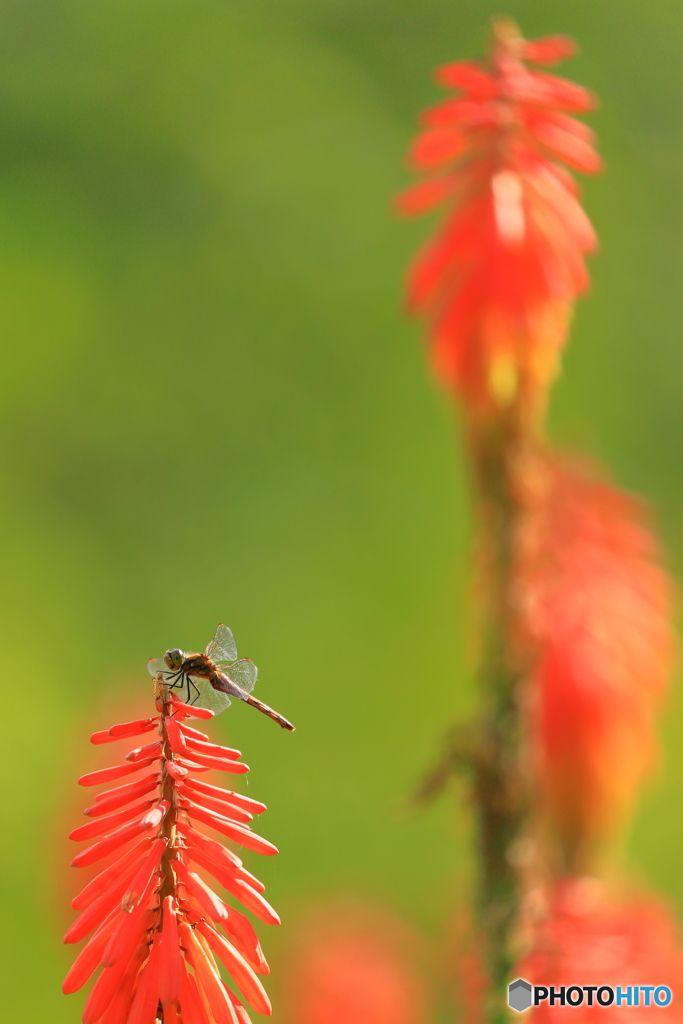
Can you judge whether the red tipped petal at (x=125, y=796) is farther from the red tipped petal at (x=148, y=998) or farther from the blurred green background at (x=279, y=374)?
the blurred green background at (x=279, y=374)

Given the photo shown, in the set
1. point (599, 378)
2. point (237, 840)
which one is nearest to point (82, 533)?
point (599, 378)

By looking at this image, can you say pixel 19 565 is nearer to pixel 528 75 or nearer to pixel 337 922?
pixel 337 922

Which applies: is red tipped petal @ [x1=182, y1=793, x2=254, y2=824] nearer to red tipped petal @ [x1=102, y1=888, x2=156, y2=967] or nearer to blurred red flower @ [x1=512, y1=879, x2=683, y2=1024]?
red tipped petal @ [x1=102, y1=888, x2=156, y2=967]

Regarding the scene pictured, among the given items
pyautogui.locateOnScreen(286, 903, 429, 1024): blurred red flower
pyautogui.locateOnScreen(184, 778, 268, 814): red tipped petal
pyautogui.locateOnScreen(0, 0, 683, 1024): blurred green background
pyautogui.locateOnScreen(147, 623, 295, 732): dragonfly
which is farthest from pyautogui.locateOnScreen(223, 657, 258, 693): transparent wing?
pyautogui.locateOnScreen(0, 0, 683, 1024): blurred green background

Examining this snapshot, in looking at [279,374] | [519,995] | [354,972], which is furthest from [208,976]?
[279,374]

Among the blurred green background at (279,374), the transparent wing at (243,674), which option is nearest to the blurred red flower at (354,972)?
the transparent wing at (243,674)

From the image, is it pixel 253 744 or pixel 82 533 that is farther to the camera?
pixel 82 533
